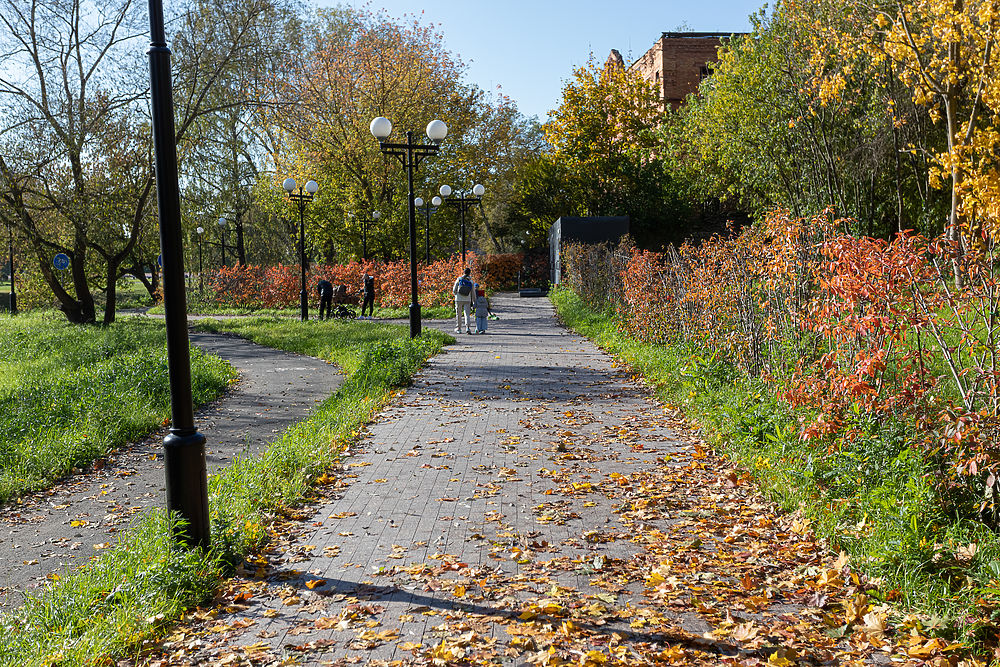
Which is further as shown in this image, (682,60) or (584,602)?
(682,60)

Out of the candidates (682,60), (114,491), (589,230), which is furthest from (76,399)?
(682,60)

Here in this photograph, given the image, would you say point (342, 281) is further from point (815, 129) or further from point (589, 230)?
point (815, 129)

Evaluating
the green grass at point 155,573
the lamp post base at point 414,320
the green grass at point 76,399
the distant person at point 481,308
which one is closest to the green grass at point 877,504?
the green grass at point 155,573

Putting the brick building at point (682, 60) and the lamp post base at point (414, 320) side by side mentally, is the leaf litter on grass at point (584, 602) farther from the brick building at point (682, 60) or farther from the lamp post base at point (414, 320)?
the brick building at point (682, 60)

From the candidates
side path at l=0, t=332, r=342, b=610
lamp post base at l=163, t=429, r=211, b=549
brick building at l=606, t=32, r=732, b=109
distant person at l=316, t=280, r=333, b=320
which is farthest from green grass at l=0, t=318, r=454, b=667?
brick building at l=606, t=32, r=732, b=109

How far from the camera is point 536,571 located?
15.4ft

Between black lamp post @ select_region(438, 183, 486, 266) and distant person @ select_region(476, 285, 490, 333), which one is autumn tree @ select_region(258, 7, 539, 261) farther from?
distant person @ select_region(476, 285, 490, 333)

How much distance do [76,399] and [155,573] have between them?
24.1 feet

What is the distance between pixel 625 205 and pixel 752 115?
1659cm

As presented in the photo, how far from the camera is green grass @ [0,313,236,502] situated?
26.0 ft

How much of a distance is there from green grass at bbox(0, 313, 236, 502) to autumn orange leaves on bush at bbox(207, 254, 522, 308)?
14.0 m

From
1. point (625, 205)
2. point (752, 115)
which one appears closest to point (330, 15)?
point (625, 205)

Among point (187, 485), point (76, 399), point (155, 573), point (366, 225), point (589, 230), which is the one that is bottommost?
point (155, 573)

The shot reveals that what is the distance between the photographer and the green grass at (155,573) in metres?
3.88
